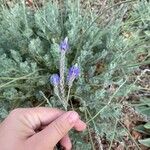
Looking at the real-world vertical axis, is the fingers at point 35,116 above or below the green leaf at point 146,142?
above

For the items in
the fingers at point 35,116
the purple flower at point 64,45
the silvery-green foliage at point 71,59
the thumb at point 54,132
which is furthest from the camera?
the silvery-green foliage at point 71,59

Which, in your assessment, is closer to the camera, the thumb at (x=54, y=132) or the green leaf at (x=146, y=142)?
the thumb at (x=54, y=132)

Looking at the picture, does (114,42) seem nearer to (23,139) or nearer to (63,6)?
(63,6)

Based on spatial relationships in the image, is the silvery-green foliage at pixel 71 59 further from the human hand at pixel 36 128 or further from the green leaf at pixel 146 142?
the human hand at pixel 36 128

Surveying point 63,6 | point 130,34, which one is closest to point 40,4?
point 63,6

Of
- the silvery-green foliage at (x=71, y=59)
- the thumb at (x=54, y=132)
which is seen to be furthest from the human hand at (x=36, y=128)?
the silvery-green foliage at (x=71, y=59)

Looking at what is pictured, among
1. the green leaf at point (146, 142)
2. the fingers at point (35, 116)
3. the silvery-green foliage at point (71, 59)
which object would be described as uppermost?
the silvery-green foliage at point (71, 59)

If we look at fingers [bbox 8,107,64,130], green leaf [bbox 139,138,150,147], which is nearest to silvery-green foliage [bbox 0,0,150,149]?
green leaf [bbox 139,138,150,147]

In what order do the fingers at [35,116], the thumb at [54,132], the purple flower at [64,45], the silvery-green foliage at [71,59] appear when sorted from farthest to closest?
1. the silvery-green foliage at [71,59]
2. the purple flower at [64,45]
3. the fingers at [35,116]
4. the thumb at [54,132]
